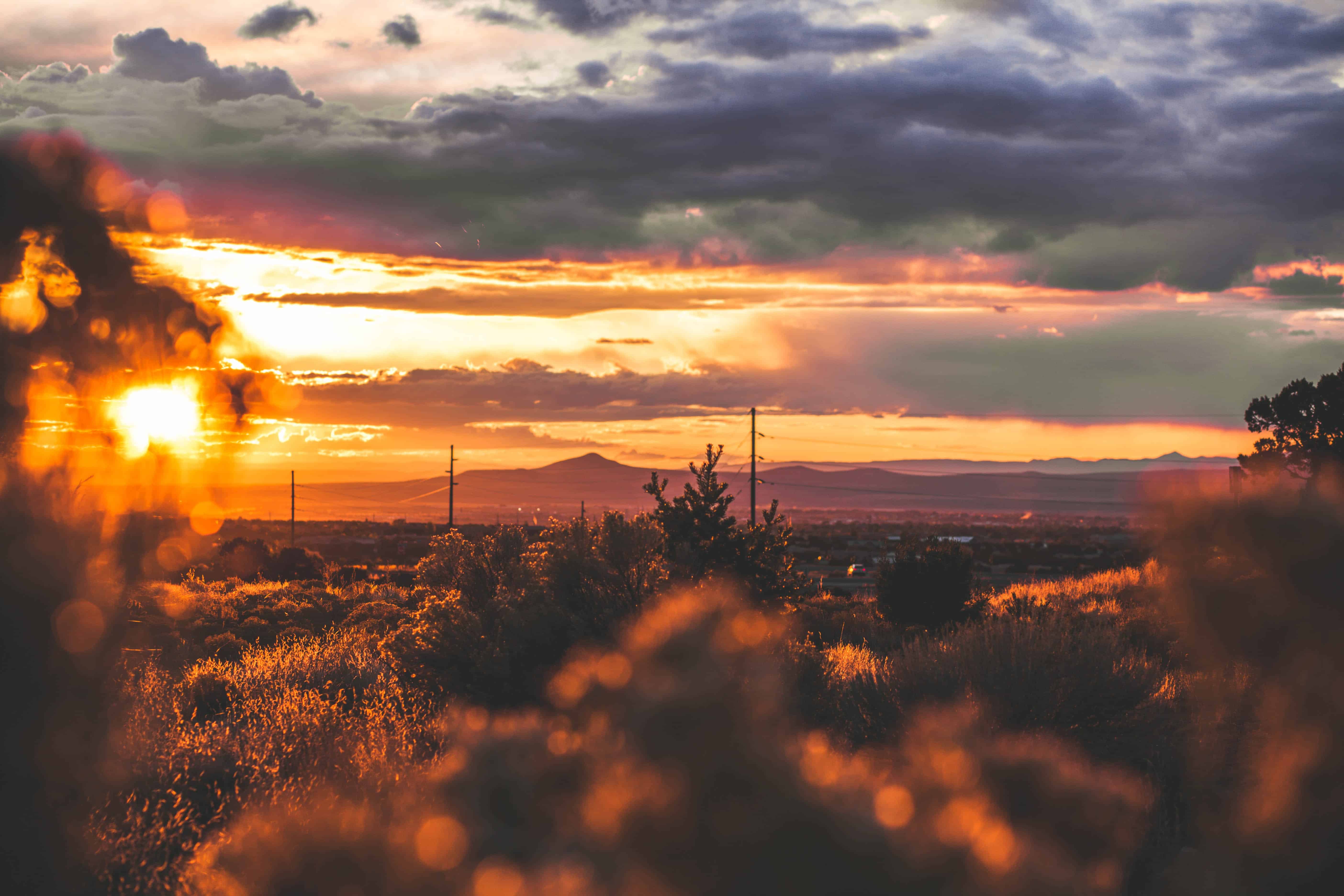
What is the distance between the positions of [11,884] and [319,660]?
10.6 metres

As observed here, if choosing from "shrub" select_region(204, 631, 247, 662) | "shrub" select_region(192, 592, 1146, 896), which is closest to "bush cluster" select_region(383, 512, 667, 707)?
"shrub" select_region(192, 592, 1146, 896)

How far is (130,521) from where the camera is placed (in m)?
10.9

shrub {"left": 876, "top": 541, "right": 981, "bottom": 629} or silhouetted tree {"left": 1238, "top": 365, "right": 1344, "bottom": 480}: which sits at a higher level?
silhouetted tree {"left": 1238, "top": 365, "right": 1344, "bottom": 480}

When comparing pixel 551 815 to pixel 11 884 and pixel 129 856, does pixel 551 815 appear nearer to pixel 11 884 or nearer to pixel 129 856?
Result: pixel 129 856

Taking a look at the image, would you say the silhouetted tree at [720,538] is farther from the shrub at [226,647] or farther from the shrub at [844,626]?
the shrub at [226,647]

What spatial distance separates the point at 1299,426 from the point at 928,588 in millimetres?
21729

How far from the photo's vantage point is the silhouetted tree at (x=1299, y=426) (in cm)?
3838

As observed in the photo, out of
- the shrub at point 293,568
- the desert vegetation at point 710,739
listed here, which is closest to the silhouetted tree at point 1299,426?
the desert vegetation at point 710,739

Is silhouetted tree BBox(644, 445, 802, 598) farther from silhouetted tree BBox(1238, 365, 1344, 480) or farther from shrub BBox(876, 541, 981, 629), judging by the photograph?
silhouetted tree BBox(1238, 365, 1344, 480)

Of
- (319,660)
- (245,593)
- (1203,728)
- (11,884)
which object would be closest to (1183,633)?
(1203,728)

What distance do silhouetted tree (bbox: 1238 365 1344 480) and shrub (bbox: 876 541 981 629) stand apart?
15713 mm

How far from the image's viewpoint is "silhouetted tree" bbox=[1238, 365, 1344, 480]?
3838 cm

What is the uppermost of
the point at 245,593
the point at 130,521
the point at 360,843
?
the point at 130,521

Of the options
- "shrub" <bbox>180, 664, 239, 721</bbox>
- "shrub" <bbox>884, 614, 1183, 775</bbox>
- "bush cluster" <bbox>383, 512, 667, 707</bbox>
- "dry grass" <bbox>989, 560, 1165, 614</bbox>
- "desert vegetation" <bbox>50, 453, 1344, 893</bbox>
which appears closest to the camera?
"desert vegetation" <bbox>50, 453, 1344, 893</bbox>
